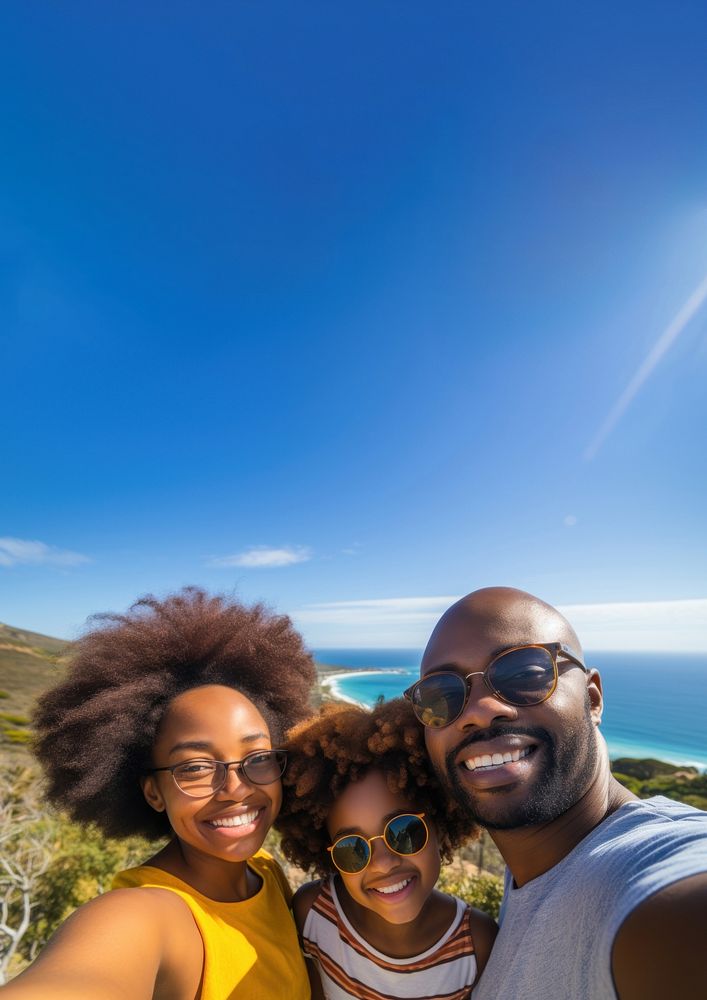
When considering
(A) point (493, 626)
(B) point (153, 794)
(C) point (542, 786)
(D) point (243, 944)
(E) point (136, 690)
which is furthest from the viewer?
(E) point (136, 690)

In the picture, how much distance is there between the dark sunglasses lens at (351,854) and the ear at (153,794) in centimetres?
99

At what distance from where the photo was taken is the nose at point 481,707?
2.15 metres

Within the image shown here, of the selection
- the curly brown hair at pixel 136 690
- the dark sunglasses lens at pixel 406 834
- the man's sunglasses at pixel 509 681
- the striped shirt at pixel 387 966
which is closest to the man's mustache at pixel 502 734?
the man's sunglasses at pixel 509 681

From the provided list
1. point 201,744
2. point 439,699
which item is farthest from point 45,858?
point 439,699

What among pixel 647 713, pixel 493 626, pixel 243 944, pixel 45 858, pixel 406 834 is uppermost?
pixel 493 626

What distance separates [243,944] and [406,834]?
927 mm

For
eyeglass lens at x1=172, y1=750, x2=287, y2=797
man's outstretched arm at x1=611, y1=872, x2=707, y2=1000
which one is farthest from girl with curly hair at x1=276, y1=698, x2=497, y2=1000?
man's outstretched arm at x1=611, y1=872, x2=707, y2=1000

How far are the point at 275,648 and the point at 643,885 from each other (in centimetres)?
268

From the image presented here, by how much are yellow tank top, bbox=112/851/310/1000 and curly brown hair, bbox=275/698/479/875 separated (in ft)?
1.56

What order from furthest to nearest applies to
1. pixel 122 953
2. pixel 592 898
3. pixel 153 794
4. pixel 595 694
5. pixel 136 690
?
pixel 136 690 < pixel 153 794 < pixel 595 694 < pixel 122 953 < pixel 592 898

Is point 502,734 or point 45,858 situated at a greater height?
point 502,734

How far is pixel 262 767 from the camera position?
2623mm

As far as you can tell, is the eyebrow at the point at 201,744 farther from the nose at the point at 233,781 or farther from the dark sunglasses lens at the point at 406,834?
the dark sunglasses lens at the point at 406,834

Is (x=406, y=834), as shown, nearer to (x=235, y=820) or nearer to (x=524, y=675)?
(x=235, y=820)
